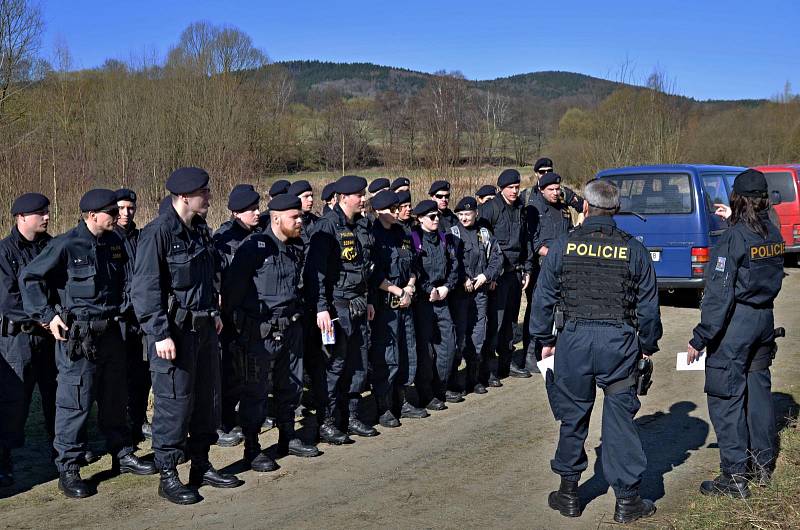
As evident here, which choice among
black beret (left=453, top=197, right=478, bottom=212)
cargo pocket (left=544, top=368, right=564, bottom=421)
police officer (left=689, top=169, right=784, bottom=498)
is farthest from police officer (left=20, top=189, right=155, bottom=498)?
police officer (left=689, top=169, right=784, bottom=498)

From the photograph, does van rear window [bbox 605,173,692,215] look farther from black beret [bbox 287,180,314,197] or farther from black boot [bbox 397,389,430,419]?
black boot [bbox 397,389,430,419]

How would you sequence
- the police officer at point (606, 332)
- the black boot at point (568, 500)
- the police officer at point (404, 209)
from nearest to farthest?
the police officer at point (606, 332) < the black boot at point (568, 500) < the police officer at point (404, 209)

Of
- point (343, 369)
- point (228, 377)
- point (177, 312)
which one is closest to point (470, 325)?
point (343, 369)

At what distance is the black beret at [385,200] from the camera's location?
7102 mm

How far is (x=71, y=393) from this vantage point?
18.3 feet

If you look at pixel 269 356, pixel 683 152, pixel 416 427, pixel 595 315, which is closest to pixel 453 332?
pixel 416 427

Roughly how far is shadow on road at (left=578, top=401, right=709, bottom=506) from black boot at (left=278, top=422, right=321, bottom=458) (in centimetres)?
205

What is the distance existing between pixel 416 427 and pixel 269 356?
1769mm

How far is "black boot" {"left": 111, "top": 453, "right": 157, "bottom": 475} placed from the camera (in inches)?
234

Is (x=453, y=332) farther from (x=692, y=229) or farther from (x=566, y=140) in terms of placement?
(x=566, y=140)

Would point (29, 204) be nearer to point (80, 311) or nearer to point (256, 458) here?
point (80, 311)

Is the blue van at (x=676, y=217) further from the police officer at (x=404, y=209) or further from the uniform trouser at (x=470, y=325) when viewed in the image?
the police officer at (x=404, y=209)

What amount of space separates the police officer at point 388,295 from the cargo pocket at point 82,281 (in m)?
2.33

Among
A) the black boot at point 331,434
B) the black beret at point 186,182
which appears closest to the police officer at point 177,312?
the black beret at point 186,182
